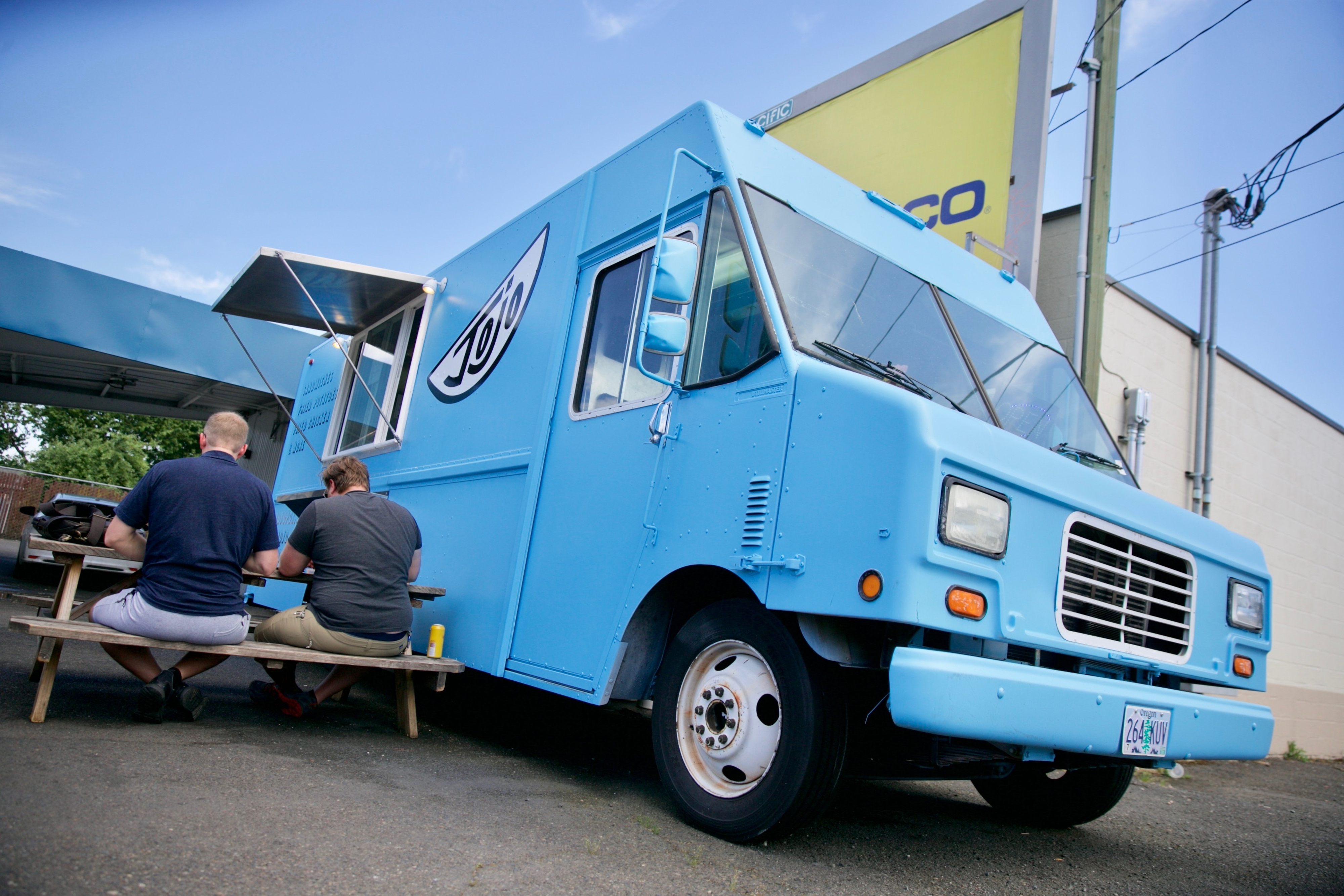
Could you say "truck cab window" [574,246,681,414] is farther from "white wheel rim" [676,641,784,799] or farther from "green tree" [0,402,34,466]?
"green tree" [0,402,34,466]

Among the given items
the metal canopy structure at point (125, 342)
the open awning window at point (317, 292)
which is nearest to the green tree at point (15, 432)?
the metal canopy structure at point (125, 342)

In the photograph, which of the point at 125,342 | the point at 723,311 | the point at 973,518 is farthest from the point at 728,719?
Answer: the point at 125,342

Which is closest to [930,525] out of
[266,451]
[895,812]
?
[895,812]

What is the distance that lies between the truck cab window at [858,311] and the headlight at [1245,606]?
1.21 meters

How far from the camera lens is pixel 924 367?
3689 millimetres

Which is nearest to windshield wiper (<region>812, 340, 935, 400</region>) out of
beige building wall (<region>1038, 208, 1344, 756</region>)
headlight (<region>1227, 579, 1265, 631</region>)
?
headlight (<region>1227, 579, 1265, 631</region>)

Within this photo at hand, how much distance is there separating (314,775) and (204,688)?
2312 mm

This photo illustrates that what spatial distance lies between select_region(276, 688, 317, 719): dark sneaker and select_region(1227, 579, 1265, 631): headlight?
430 cm

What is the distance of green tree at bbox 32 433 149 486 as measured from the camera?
3566 cm

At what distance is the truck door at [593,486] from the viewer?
372 cm

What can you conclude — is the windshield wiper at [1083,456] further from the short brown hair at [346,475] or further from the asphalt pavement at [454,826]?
the short brown hair at [346,475]

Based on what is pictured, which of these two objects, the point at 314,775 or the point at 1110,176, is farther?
the point at 1110,176

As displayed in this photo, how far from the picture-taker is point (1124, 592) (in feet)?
10.3

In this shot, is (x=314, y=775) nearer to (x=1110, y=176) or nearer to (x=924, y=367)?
(x=924, y=367)
